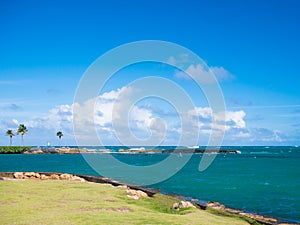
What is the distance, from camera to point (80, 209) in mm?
20609

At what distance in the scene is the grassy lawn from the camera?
17.9 metres

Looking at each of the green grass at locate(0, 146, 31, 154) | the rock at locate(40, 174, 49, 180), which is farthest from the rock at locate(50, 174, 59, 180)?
the green grass at locate(0, 146, 31, 154)

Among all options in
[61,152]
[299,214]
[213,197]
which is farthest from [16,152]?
[299,214]

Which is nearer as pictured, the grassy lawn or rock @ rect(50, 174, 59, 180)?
the grassy lawn

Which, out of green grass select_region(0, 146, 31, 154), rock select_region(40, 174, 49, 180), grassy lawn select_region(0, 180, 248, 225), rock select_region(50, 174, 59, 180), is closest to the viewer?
grassy lawn select_region(0, 180, 248, 225)

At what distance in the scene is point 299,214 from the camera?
30.3m

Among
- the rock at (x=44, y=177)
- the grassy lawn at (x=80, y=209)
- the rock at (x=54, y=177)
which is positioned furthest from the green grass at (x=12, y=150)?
the grassy lawn at (x=80, y=209)

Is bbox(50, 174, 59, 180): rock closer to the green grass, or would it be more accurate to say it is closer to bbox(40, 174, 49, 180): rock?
bbox(40, 174, 49, 180): rock

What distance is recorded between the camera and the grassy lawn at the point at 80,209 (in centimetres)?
1789

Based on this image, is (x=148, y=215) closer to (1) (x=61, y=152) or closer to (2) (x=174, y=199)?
(2) (x=174, y=199)

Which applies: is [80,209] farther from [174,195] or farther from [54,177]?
[54,177]

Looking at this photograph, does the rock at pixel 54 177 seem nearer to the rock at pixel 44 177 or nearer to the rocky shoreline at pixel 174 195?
the rocky shoreline at pixel 174 195

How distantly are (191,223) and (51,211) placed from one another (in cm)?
833

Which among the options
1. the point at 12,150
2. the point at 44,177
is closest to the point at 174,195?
the point at 44,177
